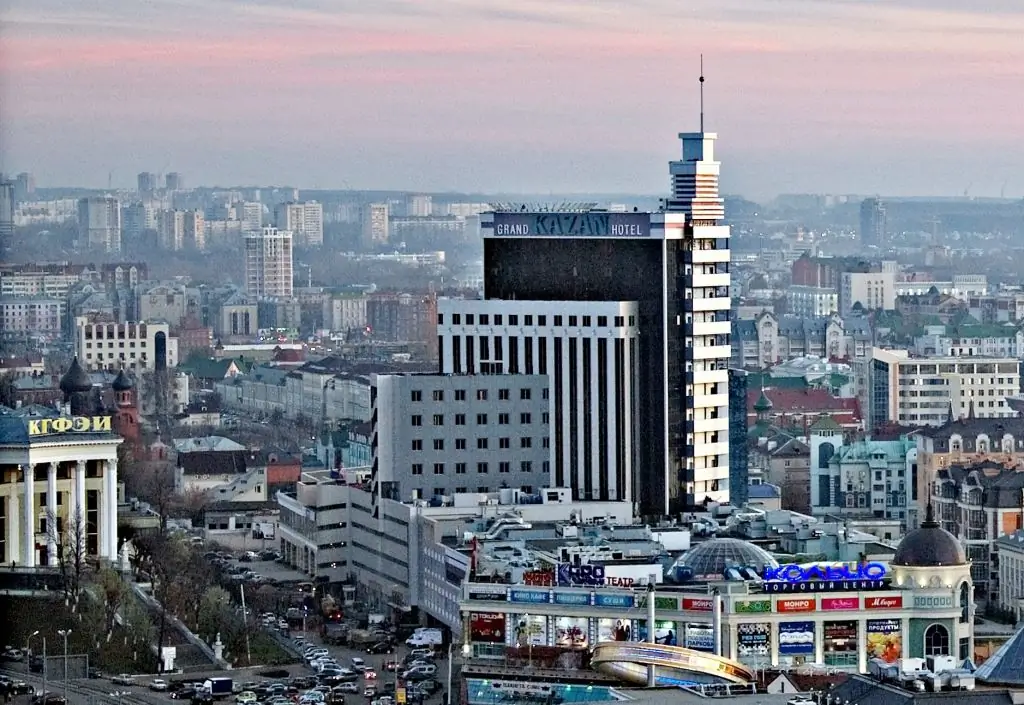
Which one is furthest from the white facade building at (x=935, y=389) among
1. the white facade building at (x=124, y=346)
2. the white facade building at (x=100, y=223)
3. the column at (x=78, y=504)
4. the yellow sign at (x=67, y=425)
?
the column at (x=78, y=504)

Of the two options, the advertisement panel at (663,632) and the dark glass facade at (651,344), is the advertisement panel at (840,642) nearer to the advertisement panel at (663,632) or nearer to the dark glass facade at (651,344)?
the advertisement panel at (663,632)

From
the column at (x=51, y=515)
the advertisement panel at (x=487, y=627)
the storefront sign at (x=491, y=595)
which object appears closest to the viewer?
the advertisement panel at (x=487, y=627)

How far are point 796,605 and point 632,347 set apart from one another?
17396mm

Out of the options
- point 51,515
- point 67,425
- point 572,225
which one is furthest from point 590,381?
point 51,515

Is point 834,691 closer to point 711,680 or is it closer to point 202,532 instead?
point 711,680

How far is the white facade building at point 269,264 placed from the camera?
163250 mm

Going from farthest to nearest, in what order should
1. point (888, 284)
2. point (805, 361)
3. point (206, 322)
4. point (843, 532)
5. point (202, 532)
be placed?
point (888, 284) < point (206, 322) < point (805, 361) < point (202, 532) < point (843, 532)

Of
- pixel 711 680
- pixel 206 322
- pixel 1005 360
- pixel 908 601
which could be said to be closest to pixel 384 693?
pixel 908 601

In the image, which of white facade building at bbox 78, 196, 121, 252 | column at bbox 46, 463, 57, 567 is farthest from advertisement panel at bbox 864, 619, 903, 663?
white facade building at bbox 78, 196, 121, 252

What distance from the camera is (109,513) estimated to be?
64.9 metres

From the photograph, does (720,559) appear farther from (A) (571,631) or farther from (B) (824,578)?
(A) (571,631)

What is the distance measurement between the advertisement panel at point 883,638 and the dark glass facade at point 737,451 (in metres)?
19.2

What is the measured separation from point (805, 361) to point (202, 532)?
169ft

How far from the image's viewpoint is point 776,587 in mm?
49469
